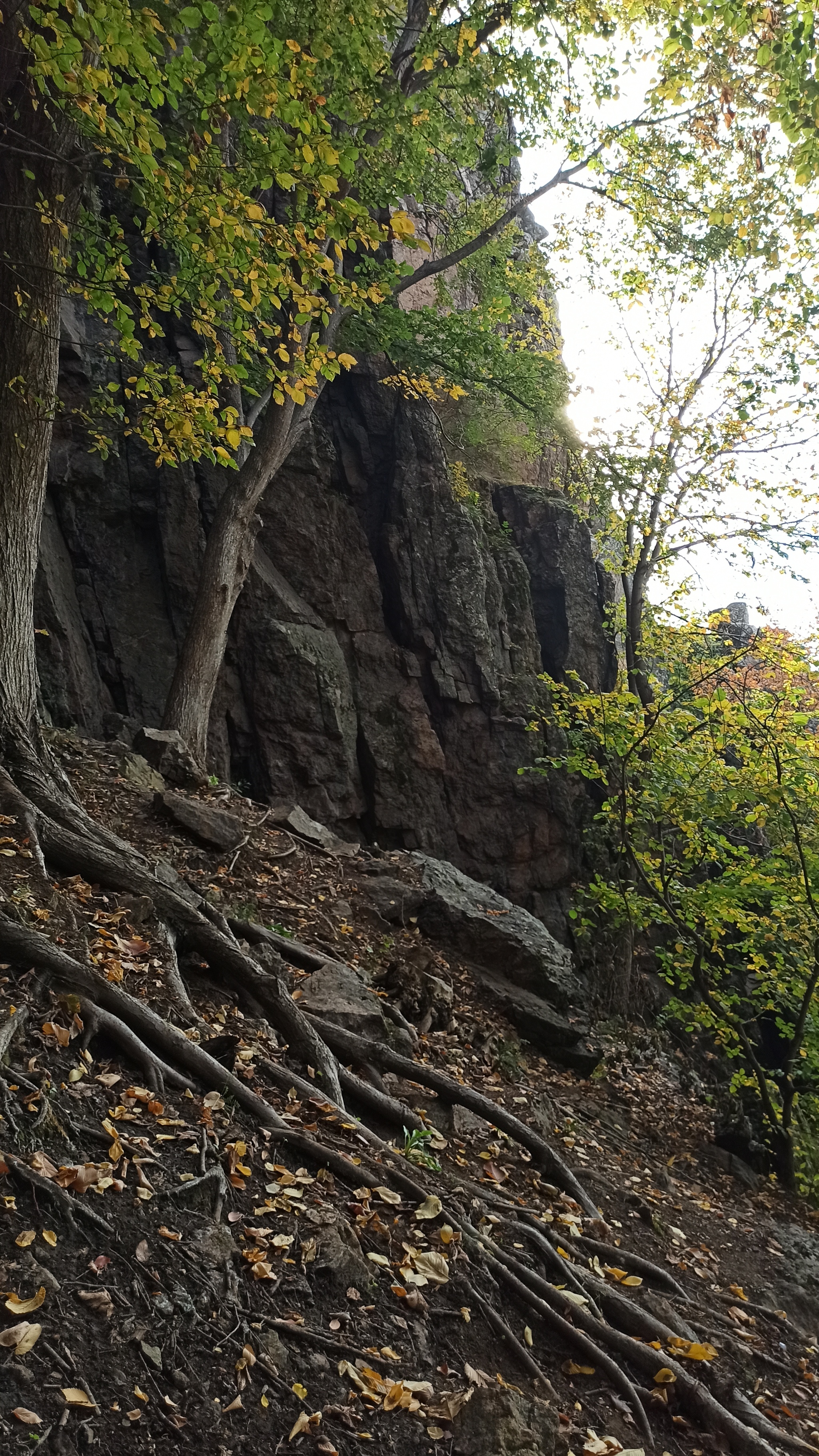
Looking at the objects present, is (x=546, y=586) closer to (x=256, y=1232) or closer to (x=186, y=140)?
(x=186, y=140)

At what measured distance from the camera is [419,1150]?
185 inches

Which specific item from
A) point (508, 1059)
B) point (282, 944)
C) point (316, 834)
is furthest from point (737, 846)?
point (282, 944)

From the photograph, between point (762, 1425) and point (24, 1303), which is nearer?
point (24, 1303)

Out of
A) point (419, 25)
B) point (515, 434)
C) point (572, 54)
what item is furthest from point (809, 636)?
point (419, 25)

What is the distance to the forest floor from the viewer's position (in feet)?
8.91

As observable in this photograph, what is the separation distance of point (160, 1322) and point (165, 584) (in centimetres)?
1246

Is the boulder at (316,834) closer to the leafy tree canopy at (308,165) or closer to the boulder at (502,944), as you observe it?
the boulder at (502,944)

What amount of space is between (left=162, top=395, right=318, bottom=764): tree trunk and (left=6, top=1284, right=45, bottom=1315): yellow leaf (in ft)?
24.9

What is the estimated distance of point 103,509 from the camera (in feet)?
45.4

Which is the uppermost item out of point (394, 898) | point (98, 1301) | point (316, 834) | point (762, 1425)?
point (316, 834)

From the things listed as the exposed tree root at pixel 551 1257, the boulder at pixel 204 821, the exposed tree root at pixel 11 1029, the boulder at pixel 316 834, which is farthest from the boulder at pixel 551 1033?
the exposed tree root at pixel 11 1029

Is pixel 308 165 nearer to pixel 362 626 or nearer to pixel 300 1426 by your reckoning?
pixel 300 1426

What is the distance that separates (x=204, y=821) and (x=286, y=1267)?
4671 mm

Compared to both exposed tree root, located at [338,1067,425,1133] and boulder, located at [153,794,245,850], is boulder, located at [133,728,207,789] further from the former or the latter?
exposed tree root, located at [338,1067,425,1133]
